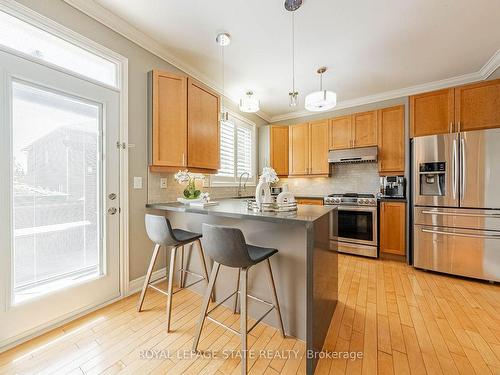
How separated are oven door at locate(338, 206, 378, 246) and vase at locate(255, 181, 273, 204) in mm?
2378

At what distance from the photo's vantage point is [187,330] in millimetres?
1709

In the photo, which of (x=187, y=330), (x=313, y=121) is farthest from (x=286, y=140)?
(x=187, y=330)

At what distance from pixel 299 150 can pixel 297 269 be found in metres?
3.20

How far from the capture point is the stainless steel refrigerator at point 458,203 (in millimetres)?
2510

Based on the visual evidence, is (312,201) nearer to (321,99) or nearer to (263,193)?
(321,99)

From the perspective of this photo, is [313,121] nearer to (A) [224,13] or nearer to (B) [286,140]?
(B) [286,140]

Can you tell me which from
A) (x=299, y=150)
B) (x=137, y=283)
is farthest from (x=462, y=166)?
(x=137, y=283)

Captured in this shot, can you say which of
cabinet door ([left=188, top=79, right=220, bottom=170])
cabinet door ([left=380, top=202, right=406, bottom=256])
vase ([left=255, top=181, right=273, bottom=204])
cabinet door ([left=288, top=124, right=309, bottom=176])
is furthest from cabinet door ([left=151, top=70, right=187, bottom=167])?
cabinet door ([left=380, top=202, right=406, bottom=256])

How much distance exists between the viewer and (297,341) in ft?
5.21

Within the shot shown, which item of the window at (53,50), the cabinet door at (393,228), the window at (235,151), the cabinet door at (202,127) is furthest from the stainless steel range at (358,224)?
the window at (53,50)

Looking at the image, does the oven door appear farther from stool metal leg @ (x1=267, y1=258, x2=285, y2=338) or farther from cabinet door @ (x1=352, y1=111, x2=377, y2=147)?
stool metal leg @ (x1=267, y1=258, x2=285, y2=338)

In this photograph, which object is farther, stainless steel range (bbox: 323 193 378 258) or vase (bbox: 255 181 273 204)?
stainless steel range (bbox: 323 193 378 258)

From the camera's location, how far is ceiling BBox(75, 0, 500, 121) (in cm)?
193

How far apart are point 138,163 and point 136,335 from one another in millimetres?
1601
